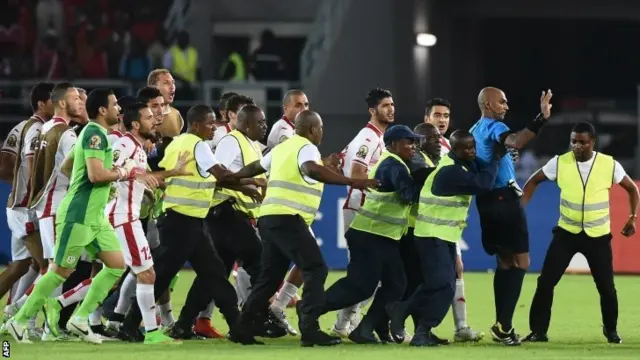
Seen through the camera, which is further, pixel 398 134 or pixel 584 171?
pixel 584 171

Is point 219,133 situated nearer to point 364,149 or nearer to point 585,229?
point 364,149

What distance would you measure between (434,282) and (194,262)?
7.10 feet

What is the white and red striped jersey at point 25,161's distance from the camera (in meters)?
16.0

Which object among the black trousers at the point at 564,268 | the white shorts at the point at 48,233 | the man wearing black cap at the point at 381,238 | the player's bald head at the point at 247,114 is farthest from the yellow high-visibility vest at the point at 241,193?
the black trousers at the point at 564,268

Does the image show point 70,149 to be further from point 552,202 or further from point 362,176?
point 552,202

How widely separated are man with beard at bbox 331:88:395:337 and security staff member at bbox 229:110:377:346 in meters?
1.11

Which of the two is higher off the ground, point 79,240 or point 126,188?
point 126,188

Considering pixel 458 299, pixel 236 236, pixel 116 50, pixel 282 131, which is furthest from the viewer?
pixel 116 50

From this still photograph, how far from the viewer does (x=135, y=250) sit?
14539 millimetres

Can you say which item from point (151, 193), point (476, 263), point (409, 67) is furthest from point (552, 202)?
point (151, 193)

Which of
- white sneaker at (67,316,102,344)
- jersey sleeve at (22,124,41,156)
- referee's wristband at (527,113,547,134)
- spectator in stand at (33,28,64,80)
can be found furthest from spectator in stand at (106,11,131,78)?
referee's wristband at (527,113,547,134)

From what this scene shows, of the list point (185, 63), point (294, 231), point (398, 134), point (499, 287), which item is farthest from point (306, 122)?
point (185, 63)

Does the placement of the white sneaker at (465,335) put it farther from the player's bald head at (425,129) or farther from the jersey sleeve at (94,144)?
the jersey sleeve at (94,144)

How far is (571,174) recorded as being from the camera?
15.6m
